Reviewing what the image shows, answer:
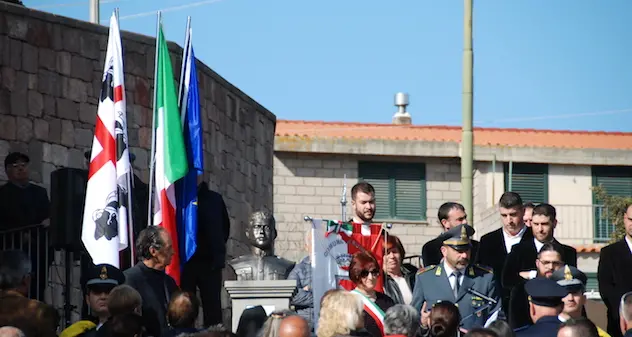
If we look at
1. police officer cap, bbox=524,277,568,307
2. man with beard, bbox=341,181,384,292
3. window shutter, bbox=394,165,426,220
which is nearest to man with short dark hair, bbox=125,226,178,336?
man with beard, bbox=341,181,384,292

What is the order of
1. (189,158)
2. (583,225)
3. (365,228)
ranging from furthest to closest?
1. (583,225)
2. (189,158)
3. (365,228)

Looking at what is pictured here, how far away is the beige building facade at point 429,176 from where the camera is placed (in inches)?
1419

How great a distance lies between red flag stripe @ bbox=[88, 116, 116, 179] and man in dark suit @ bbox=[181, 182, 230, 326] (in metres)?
1.18

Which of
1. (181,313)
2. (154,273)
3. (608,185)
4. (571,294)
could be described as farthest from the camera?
(608,185)

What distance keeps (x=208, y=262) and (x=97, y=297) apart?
3.44 meters

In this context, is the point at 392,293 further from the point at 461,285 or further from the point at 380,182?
the point at 380,182

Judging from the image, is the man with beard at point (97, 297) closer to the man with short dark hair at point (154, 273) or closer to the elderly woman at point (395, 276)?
the man with short dark hair at point (154, 273)

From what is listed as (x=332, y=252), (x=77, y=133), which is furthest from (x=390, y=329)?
(x=77, y=133)

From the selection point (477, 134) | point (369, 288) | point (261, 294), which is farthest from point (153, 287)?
point (477, 134)

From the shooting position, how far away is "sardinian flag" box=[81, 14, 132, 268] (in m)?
12.4

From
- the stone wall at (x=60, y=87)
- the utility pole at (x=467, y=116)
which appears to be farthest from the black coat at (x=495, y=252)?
the utility pole at (x=467, y=116)

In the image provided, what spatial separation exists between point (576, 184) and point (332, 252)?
26.0 m

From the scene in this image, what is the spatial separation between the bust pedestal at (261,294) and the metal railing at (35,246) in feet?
6.97

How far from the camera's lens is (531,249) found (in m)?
12.6
